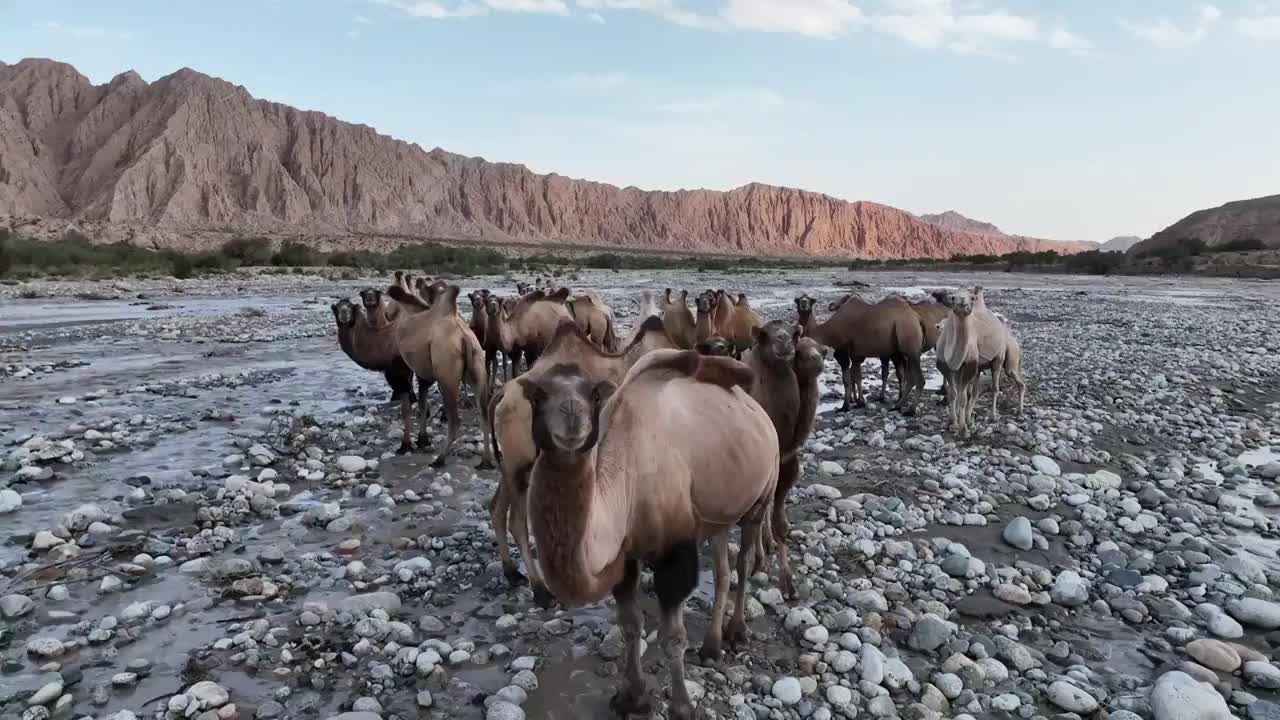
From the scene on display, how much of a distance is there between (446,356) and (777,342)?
15.9ft

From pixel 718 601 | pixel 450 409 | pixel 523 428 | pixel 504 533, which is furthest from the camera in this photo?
pixel 450 409

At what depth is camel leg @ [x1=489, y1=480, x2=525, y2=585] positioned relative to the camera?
20.3ft

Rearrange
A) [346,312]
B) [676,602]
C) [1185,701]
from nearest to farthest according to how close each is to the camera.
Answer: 1. [676,602]
2. [1185,701]
3. [346,312]

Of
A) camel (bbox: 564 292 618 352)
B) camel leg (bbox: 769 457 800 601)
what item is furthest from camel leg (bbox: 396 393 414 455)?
camel leg (bbox: 769 457 800 601)

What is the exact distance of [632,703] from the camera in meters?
4.45

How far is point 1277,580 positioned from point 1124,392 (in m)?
7.83

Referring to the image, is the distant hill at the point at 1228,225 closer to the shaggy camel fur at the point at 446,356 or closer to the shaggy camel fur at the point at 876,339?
the shaggy camel fur at the point at 876,339

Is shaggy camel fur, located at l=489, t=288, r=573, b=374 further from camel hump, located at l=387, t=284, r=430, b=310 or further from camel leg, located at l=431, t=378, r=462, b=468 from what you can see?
camel leg, located at l=431, t=378, r=462, b=468

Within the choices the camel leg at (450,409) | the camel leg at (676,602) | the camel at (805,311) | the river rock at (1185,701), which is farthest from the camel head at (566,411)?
the camel at (805,311)

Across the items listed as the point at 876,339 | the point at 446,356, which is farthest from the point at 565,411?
the point at 876,339

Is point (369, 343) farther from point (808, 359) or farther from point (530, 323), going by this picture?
point (808, 359)

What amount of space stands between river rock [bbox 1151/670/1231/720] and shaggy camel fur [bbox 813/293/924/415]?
8.28 meters

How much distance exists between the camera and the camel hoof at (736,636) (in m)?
5.19

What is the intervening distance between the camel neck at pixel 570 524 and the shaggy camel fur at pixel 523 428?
1095 mm
